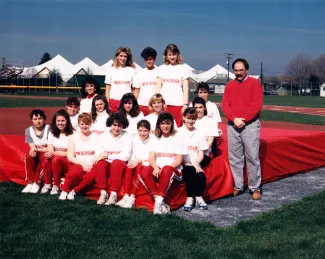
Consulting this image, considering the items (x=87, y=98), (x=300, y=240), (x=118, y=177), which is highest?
(x=87, y=98)

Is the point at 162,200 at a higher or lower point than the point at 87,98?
lower

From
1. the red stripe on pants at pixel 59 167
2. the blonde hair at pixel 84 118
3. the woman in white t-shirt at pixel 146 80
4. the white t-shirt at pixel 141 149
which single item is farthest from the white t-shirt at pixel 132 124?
the red stripe on pants at pixel 59 167

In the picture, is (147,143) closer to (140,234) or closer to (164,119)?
(164,119)

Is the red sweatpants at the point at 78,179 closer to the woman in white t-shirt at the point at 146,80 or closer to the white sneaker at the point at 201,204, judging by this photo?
the white sneaker at the point at 201,204

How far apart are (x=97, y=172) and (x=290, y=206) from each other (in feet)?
7.44

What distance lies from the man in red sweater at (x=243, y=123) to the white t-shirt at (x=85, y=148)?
5.64 feet

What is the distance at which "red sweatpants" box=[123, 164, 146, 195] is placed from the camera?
5.53 m

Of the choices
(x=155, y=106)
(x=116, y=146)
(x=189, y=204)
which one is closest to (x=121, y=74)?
(x=155, y=106)

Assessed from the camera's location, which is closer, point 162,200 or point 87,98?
point 162,200

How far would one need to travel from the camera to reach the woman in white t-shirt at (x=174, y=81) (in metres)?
6.64

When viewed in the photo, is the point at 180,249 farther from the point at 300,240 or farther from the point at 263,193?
the point at 263,193

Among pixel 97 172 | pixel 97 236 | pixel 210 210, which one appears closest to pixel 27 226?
pixel 97 236

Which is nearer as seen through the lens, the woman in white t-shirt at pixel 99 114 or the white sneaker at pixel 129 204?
the white sneaker at pixel 129 204

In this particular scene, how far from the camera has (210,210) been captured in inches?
216
